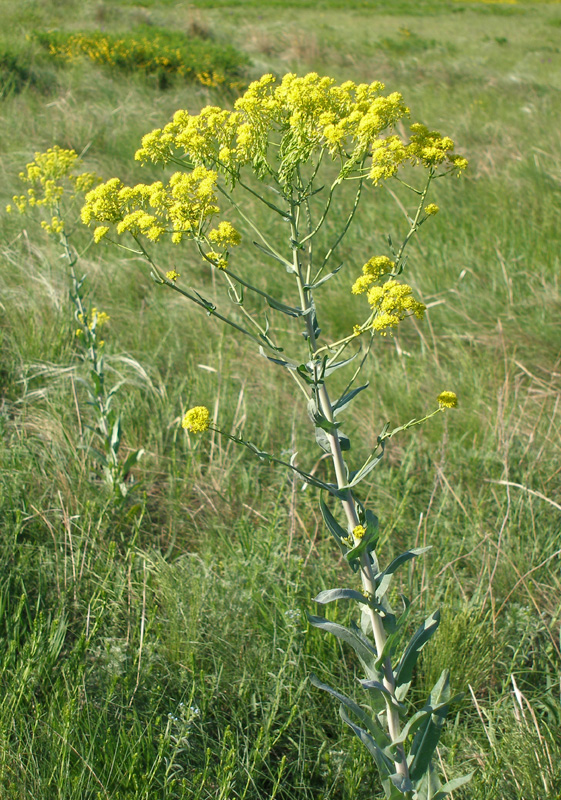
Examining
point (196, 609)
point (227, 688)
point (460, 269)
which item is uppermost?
point (460, 269)

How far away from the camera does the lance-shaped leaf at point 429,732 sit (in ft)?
3.88

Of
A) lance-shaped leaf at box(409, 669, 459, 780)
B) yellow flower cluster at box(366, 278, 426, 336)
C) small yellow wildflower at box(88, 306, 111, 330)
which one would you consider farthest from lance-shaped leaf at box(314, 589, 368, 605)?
small yellow wildflower at box(88, 306, 111, 330)

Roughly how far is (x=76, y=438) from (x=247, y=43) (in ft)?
42.6

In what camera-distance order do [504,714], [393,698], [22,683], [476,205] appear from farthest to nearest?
[476,205], [504,714], [22,683], [393,698]

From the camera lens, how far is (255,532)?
212 centimetres

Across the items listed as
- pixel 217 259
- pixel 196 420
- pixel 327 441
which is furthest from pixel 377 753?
pixel 217 259

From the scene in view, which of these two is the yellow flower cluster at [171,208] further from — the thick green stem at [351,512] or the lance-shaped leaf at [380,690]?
→ the lance-shaped leaf at [380,690]

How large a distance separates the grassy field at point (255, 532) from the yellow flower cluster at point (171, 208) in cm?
97

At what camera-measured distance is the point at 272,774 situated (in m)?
1.43

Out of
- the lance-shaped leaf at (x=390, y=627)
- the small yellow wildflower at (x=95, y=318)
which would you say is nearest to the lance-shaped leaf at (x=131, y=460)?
the small yellow wildflower at (x=95, y=318)

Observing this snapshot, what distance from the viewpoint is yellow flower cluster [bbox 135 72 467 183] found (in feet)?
3.79

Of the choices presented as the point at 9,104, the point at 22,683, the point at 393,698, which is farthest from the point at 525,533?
the point at 9,104

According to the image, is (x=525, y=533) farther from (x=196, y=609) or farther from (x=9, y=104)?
(x=9, y=104)

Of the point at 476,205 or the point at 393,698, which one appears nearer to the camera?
the point at 393,698
